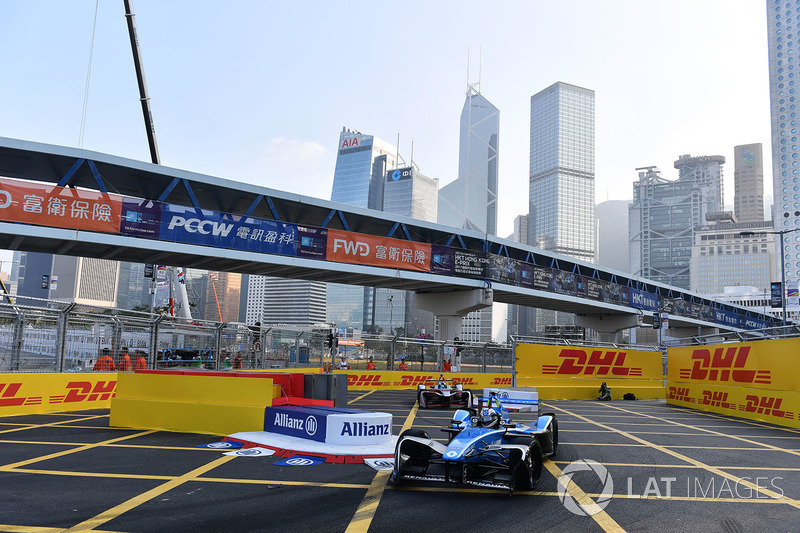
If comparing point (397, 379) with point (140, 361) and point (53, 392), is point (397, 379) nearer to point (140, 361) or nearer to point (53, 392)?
point (140, 361)

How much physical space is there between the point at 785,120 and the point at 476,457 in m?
203

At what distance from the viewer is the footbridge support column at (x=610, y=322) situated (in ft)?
170

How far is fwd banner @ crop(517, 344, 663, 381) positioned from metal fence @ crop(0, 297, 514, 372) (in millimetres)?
4727

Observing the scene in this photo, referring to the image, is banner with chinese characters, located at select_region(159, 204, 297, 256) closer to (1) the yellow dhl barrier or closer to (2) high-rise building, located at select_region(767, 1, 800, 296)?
(1) the yellow dhl barrier

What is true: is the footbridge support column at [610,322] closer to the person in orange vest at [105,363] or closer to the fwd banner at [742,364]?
the fwd banner at [742,364]

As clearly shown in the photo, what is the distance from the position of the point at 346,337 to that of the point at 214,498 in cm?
1743

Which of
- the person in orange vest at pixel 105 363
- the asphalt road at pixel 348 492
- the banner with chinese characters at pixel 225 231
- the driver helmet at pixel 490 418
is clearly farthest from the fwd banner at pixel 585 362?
the person in orange vest at pixel 105 363

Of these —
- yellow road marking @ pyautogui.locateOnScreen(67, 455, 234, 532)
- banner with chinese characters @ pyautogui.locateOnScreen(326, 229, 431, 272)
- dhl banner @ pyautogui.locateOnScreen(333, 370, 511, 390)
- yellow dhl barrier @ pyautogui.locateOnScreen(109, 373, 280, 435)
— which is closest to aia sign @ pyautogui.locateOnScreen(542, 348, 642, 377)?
dhl banner @ pyautogui.locateOnScreen(333, 370, 511, 390)

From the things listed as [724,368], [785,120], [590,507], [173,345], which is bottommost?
[590,507]

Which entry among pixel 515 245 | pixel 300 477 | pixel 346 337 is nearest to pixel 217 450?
pixel 300 477

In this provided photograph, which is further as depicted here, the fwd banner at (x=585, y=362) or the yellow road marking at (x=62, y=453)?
the fwd banner at (x=585, y=362)

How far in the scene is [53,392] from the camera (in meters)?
14.8

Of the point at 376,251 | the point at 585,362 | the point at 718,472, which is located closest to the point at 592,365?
the point at 585,362

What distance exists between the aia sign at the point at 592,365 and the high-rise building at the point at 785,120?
16084cm
